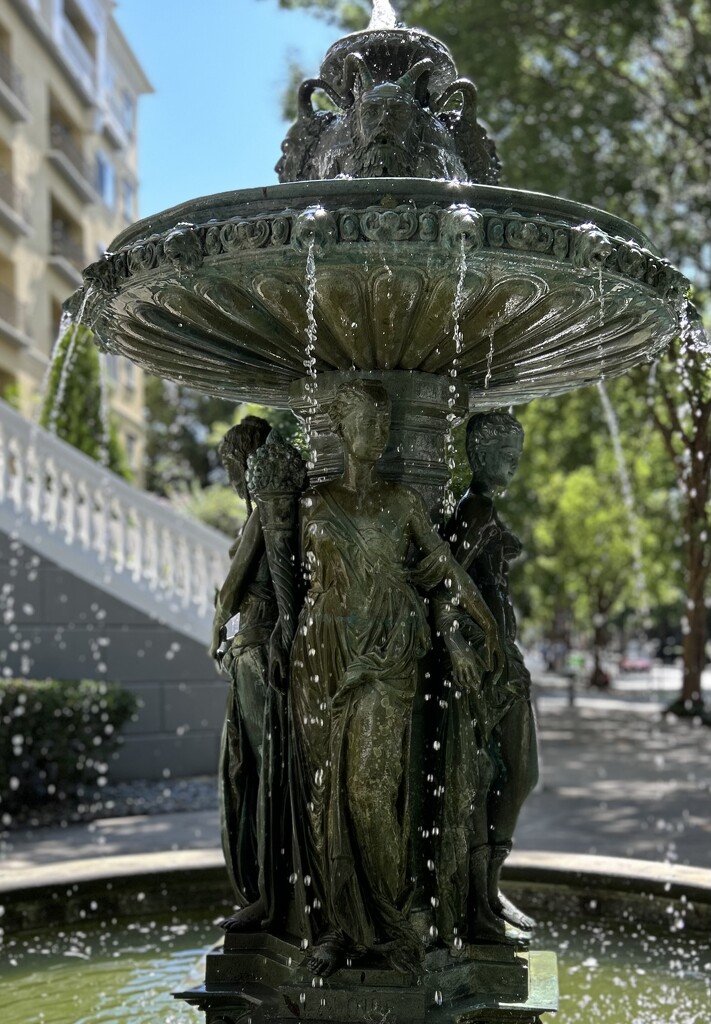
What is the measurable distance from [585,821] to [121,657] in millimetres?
4897

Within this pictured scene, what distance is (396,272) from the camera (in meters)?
3.86

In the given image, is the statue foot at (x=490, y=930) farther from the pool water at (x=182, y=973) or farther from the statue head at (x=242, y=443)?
the statue head at (x=242, y=443)

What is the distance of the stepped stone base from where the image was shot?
3.99m

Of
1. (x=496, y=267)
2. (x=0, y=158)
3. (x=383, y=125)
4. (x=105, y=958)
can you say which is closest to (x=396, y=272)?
(x=496, y=267)

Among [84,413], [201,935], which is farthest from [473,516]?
[84,413]

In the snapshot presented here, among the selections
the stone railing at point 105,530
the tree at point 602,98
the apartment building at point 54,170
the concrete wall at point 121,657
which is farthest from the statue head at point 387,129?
the apartment building at point 54,170

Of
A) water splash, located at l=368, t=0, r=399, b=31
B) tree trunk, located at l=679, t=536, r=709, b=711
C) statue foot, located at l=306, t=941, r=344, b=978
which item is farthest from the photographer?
tree trunk, located at l=679, t=536, r=709, b=711

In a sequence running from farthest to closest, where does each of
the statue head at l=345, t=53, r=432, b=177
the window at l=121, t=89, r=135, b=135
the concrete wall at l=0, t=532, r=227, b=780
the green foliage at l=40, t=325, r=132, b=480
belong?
the window at l=121, t=89, r=135, b=135, the green foliage at l=40, t=325, r=132, b=480, the concrete wall at l=0, t=532, r=227, b=780, the statue head at l=345, t=53, r=432, b=177

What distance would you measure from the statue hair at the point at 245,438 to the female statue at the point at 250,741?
0.27m

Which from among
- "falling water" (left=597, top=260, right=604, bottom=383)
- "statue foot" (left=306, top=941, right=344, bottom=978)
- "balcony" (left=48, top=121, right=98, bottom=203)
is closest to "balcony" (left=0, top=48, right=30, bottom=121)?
"balcony" (left=48, top=121, right=98, bottom=203)

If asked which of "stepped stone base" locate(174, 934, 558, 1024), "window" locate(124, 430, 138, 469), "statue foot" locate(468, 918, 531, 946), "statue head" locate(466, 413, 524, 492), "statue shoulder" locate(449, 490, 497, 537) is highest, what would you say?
"window" locate(124, 430, 138, 469)

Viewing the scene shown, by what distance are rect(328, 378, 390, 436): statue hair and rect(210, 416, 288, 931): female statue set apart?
1.90 ft

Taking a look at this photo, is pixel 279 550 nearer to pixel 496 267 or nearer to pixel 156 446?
pixel 496 267

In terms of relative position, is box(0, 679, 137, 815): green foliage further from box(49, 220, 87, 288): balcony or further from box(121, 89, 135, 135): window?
box(121, 89, 135, 135): window
